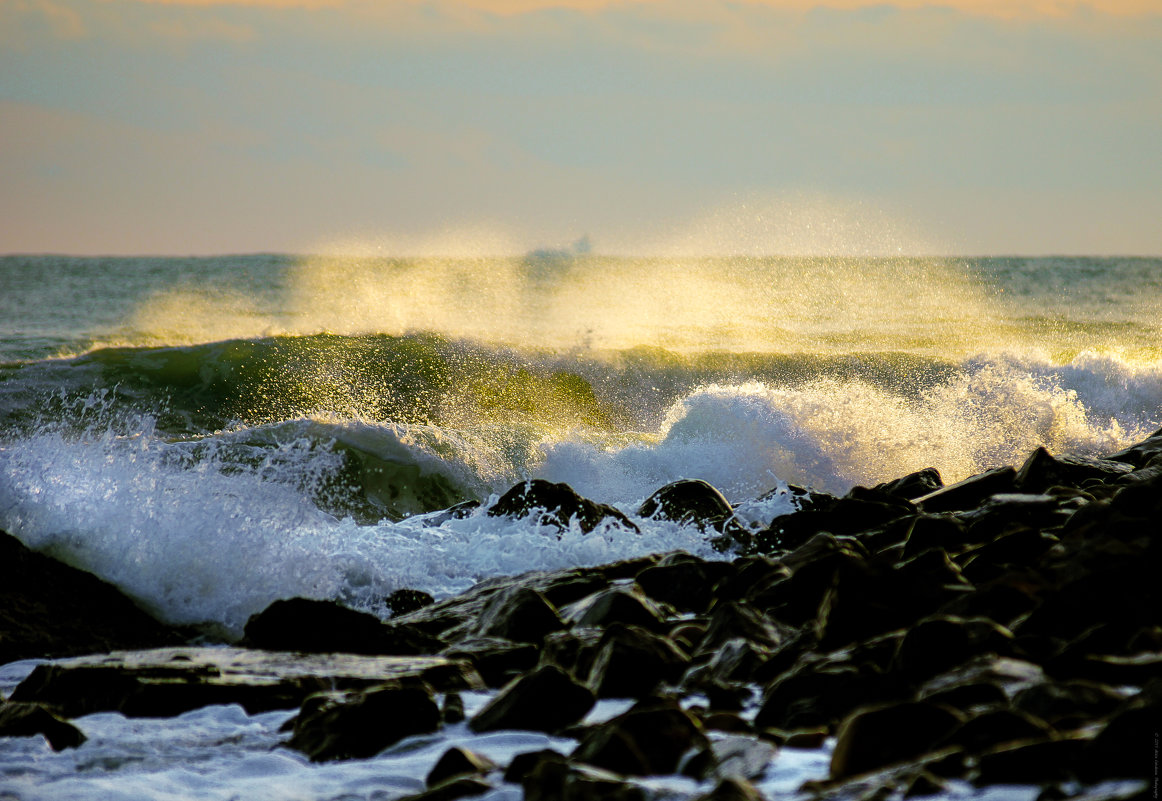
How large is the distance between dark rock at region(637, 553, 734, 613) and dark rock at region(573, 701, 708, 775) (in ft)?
5.52

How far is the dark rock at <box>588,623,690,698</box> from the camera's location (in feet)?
11.1

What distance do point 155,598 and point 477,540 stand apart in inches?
67.0

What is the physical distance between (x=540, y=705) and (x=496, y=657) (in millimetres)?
761

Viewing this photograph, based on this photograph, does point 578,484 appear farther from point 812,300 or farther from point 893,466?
point 812,300

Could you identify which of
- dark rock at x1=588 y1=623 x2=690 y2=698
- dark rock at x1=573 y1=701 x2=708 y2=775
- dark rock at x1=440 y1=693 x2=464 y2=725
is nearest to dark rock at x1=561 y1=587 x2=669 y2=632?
dark rock at x1=588 y1=623 x2=690 y2=698

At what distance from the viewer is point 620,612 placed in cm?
408

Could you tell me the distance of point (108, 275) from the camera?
128 ft

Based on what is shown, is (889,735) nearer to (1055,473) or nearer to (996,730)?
(996,730)

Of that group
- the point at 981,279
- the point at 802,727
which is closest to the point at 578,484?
the point at 802,727

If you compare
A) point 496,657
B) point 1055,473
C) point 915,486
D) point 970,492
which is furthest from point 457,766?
point 915,486

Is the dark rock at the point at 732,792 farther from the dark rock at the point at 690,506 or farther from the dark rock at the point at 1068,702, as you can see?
the dark rock at the point at 690,506

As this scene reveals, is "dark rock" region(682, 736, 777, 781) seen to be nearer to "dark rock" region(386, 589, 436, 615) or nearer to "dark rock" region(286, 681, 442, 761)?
"dark rock" region(286, 681, 442, 761)

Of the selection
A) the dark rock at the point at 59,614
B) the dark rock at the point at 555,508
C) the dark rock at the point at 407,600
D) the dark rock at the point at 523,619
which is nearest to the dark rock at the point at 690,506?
the dark rock at the point at 555,508

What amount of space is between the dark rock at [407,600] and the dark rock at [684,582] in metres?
1.21
